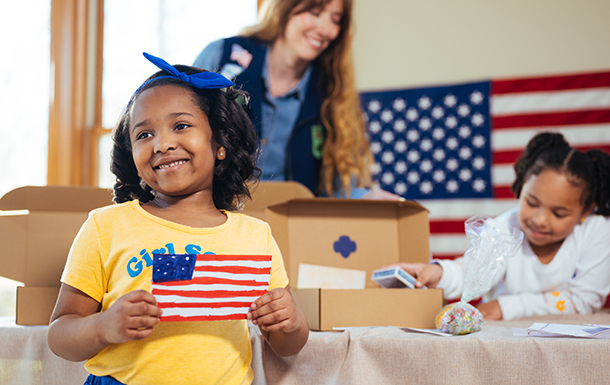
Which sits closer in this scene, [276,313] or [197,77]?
[276,313]

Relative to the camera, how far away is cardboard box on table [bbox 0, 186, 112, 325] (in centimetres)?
101

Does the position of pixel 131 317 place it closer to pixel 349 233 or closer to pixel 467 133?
pixel 349 233

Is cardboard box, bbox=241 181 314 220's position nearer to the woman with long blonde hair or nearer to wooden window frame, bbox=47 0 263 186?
the woman with long blonde hair

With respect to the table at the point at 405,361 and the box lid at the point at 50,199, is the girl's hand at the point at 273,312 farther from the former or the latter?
the box lid at the point at 50,199

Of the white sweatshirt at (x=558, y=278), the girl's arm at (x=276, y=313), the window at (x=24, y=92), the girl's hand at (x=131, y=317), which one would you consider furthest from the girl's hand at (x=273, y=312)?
the window at (x=24, y=92)

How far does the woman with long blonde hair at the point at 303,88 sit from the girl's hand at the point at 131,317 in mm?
1120

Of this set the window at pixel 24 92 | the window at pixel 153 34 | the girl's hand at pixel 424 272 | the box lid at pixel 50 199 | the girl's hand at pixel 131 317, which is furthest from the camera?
the window at pixel 153 34

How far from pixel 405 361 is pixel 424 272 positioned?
1.24ft

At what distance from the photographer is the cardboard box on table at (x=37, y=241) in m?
1.01

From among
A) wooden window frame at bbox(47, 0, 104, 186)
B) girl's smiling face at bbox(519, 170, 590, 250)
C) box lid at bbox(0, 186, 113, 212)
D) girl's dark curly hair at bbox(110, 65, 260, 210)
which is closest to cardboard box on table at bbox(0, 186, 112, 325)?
box lid at bbox(0, 186, 113, 212)

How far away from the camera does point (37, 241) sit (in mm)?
1047

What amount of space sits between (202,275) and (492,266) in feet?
1.99

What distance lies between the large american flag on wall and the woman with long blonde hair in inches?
33.5

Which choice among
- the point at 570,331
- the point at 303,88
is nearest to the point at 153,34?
the point at 303,88
